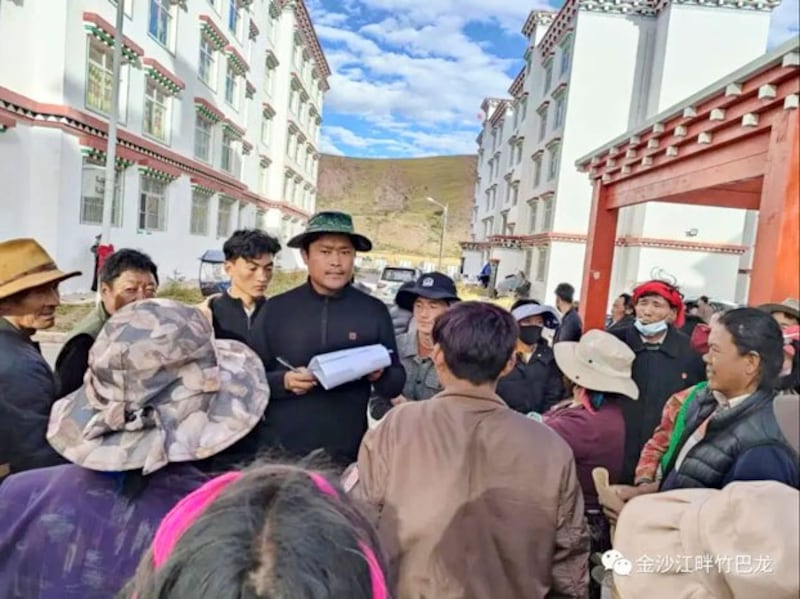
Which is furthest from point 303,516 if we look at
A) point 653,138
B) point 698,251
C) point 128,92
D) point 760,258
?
point 698,251

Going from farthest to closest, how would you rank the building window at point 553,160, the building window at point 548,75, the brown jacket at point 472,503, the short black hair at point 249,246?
the building window at point 548,75
the building window at point 553,160
the short black hair at point 249,246
the brown jacket at point 472,503

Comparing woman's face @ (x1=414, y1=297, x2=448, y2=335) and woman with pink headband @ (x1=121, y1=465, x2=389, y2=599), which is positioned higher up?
woman's face @ (x1=414, y1=297, x2=448, y2=335)

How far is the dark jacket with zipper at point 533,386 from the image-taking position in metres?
3.17

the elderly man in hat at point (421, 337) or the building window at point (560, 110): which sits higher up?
the building window at point (560, 110)

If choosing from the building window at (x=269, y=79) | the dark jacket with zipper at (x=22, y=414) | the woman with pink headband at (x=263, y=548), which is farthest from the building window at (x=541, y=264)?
the woman with pink headband at (x=263, y=548)

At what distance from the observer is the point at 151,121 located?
675 inches

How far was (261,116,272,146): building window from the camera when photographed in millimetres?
29414

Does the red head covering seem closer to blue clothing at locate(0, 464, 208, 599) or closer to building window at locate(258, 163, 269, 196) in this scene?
blue clothing at locate(0, 464, 208, 599)

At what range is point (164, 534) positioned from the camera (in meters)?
0.75

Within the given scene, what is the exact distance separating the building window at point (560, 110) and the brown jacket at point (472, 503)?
24.6 m

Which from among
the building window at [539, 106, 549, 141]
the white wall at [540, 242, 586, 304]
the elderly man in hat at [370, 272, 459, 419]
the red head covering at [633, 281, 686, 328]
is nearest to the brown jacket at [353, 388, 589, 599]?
the elderly man in hat at [370, 272, 459, 419]

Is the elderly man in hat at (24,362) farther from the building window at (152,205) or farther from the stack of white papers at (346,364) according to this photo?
the building window at (152,205)

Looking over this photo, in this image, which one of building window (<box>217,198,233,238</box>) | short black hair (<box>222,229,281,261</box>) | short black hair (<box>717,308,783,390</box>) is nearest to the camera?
short black hair (<box>717,308,783,390</box>)

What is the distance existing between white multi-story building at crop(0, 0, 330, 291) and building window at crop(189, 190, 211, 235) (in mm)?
68
